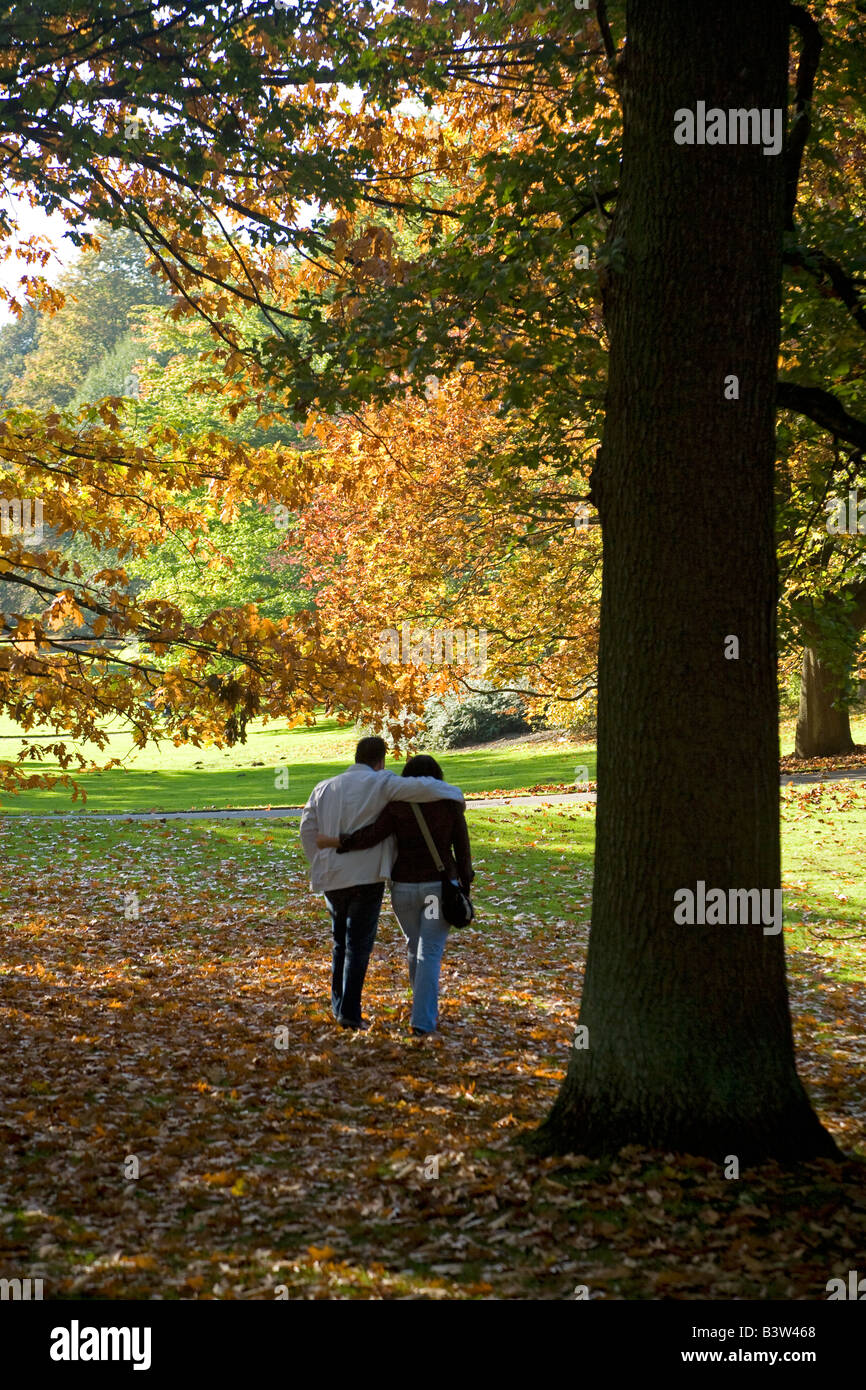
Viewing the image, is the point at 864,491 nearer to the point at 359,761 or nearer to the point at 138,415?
the point at 359,761

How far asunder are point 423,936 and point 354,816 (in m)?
0.95

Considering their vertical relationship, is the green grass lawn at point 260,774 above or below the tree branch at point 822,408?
below

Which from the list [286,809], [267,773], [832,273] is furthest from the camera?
[267,773]

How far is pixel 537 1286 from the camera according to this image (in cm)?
429

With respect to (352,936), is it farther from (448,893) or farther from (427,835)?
(427,835)

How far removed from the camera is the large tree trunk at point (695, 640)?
5.35 metres

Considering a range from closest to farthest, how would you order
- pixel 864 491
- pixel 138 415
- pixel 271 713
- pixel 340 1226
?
pixel 340 1226 < pixel 271 713 < pixel 864 491 < pixel 138 415

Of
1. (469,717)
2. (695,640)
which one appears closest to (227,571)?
(469,717)

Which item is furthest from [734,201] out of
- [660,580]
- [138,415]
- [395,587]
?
[138,415]

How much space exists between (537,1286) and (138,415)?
38.0 meters

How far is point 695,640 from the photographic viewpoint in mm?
5387

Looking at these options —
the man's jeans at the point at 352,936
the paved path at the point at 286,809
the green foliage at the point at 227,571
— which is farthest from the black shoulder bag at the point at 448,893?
the green foliage at the point at 227,571

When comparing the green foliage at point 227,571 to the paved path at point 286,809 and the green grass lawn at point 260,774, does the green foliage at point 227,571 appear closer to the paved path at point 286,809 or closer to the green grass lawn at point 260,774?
the green grass lawn at point 260,774

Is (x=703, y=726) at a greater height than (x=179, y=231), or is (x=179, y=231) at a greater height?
(x=179, y=231)
